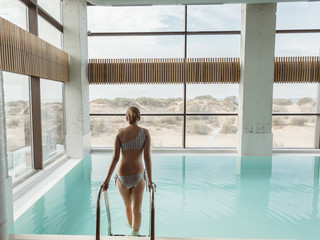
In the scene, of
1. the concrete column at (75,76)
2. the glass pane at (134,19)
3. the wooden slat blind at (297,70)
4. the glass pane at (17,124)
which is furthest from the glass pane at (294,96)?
the glass pane at (17,124)

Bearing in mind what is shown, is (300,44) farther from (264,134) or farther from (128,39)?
(128,39)

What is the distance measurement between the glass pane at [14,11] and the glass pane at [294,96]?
7159 millimetres

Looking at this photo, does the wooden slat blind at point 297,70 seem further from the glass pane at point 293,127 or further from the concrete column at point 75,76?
the concrete column at point 75,76

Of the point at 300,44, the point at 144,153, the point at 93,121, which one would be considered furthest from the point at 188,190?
the point at 300,44

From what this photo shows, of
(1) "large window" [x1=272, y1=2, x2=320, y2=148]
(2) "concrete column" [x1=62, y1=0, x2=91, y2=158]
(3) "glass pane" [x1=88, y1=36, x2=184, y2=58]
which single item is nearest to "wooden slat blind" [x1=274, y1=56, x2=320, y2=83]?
(1) "large window" [x1=272, y1=2, x2=320, y2=148]

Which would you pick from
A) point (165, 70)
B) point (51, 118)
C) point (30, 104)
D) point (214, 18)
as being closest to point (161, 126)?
point (165, 70)

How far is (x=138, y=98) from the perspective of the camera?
28.4 ft

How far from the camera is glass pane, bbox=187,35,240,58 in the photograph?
25.9 feet

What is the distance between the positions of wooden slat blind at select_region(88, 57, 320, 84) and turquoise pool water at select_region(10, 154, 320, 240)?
266 cm

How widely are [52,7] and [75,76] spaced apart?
1787 mm

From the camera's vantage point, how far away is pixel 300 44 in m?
8.04

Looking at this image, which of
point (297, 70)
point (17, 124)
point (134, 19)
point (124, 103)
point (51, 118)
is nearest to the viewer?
point (17, 124)

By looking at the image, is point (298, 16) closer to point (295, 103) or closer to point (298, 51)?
point (298, 51)

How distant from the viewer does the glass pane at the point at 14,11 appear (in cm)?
446
